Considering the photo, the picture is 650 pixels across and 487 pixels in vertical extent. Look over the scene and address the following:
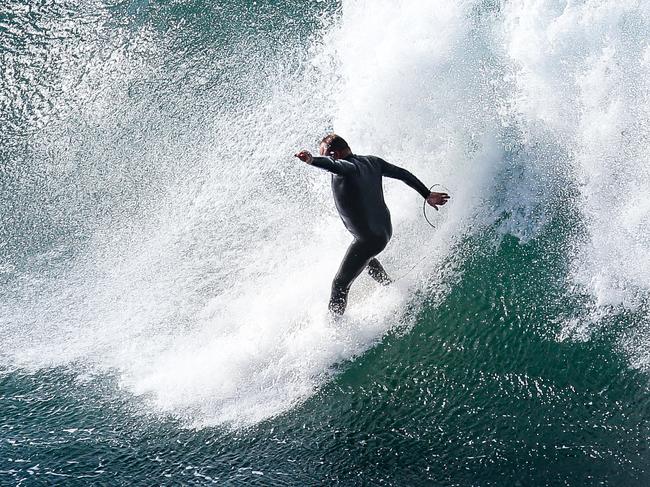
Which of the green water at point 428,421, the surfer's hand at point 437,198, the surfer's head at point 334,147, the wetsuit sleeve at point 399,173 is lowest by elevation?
the green water at point 428,421

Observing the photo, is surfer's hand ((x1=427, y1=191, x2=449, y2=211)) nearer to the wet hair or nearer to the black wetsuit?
the black wetsuit

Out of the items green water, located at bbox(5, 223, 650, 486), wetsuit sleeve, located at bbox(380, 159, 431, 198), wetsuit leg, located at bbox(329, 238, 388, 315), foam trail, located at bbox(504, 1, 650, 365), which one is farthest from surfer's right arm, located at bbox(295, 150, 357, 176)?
foam trail, located at bbox(504, 1, 650, 365)

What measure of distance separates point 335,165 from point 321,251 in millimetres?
1703

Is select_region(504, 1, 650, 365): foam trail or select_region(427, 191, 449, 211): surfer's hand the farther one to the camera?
select_region(504, 1, 650, 365): foam trail

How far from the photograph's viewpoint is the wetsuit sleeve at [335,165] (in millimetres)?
5312

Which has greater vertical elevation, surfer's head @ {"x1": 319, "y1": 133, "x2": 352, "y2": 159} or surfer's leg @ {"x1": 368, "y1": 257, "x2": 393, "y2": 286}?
surfer's head @ {"x1": 319, "y1": 133, "x2": 352, "y2": 159}

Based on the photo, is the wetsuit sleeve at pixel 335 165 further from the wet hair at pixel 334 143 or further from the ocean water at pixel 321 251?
the ocean water at pixel 321 251

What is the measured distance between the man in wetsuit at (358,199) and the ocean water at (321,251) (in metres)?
0.48

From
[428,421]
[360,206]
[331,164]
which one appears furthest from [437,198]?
[428,421]

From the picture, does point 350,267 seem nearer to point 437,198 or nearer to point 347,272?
point 347,272

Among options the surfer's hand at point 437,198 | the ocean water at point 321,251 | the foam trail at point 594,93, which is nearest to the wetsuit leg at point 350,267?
the ocean water at point 321,251

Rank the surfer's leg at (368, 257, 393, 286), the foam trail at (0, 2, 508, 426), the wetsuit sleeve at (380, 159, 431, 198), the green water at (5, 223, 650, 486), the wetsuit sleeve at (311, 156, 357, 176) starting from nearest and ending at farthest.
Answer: the green water at (5, 223, 650, 486) < the wetsuit sleeve at (311, 156, 357, 176) < the wetsuit sleeve at (380, 159, 431, 198) < the foam trail at (0, 2, 508, 426) < the surfer's leg at (368, 257, 393, 286)

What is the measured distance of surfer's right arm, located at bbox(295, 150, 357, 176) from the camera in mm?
5175

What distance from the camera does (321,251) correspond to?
7.08m
